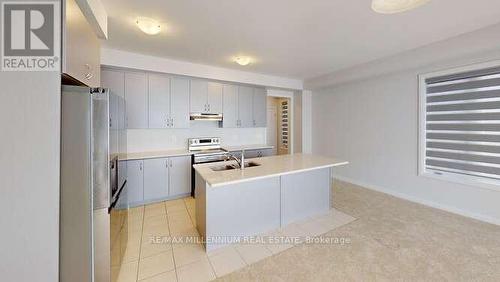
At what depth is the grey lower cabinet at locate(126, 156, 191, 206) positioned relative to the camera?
10.5 feet

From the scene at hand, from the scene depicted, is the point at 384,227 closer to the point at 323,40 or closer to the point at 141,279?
the point at 323,40

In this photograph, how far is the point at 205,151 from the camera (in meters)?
4.00

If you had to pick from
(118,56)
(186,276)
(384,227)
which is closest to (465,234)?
(384,227)

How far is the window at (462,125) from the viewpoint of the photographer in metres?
2.71

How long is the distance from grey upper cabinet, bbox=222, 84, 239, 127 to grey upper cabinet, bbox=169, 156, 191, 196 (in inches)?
46.5

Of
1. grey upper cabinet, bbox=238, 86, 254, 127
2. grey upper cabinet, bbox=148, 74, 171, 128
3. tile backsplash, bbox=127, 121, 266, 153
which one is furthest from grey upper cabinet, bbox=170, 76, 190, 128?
grey upper cabinet, bbox=238, 86, 254, 127

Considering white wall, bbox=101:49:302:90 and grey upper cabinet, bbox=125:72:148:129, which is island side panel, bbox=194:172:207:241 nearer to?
grey upper cabinet, bbox=125:72:148:129

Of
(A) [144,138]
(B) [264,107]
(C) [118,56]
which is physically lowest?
(A) [144,138]

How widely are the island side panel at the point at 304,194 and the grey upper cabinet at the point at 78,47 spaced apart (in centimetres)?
227

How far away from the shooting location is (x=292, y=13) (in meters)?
2.09

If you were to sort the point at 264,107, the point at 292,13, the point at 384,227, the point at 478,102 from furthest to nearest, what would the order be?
the point at 264,107 → the point at 478,102 → the point at 384,227 → the point at 292,13

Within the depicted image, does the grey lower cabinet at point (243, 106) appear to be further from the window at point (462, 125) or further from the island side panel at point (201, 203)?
the window at point (462, 125)

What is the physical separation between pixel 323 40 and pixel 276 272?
9.41ft

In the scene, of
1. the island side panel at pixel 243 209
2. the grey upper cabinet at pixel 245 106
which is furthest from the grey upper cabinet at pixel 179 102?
the island side panel at pixel 243 209
